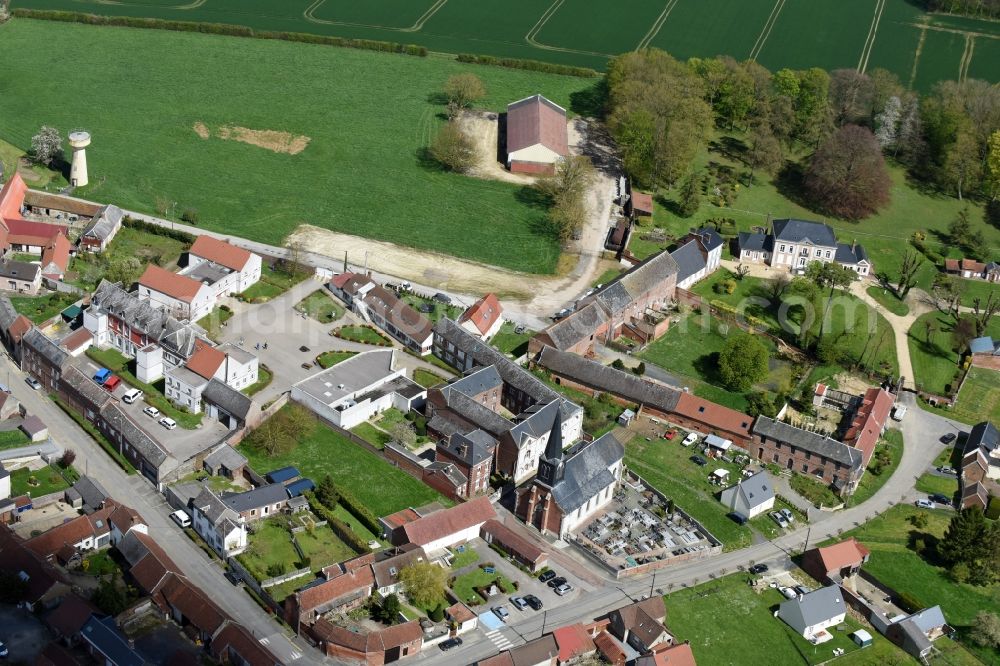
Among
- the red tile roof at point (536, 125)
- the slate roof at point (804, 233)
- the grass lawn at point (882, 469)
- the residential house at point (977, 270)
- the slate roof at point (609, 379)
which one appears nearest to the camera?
the grass lawn at point (882, 469)

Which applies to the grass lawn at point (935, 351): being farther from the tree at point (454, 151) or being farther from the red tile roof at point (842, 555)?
the tree at point (454, 151)

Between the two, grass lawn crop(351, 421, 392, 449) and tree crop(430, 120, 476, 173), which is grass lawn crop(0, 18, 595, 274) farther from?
grass lawn crop(351, 421, 392, 449)

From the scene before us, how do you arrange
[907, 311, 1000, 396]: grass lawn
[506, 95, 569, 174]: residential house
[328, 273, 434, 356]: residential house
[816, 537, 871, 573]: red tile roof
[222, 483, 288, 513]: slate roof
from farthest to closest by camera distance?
[506, 95, 569, 174]: residential house → [907, 311, 1000, 396]: grass lawn → [328, 273, 434, 356]: residential house → [816, 537, 871, 573]: red tile roof → [222, 483, 288, 513]: slate roof

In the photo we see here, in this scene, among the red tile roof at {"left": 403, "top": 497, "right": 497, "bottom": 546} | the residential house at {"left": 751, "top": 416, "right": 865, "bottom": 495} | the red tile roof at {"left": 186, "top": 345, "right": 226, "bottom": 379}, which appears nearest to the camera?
the red tile roof at {"left": 403, "top": 497, "right": 497, "bottom": 546}

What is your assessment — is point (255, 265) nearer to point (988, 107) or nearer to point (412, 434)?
point (412, 434)

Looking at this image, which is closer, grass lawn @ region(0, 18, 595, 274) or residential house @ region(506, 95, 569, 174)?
grass lawn @ region(0, 18, 595, 274)

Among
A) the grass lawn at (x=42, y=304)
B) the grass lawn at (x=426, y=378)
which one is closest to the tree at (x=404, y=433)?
the grass lawn at (x=426, y=378)

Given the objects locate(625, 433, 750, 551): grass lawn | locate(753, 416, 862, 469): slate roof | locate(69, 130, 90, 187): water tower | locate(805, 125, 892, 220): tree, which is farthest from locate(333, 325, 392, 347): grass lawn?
locate(805, 125, 892, 220): tree
